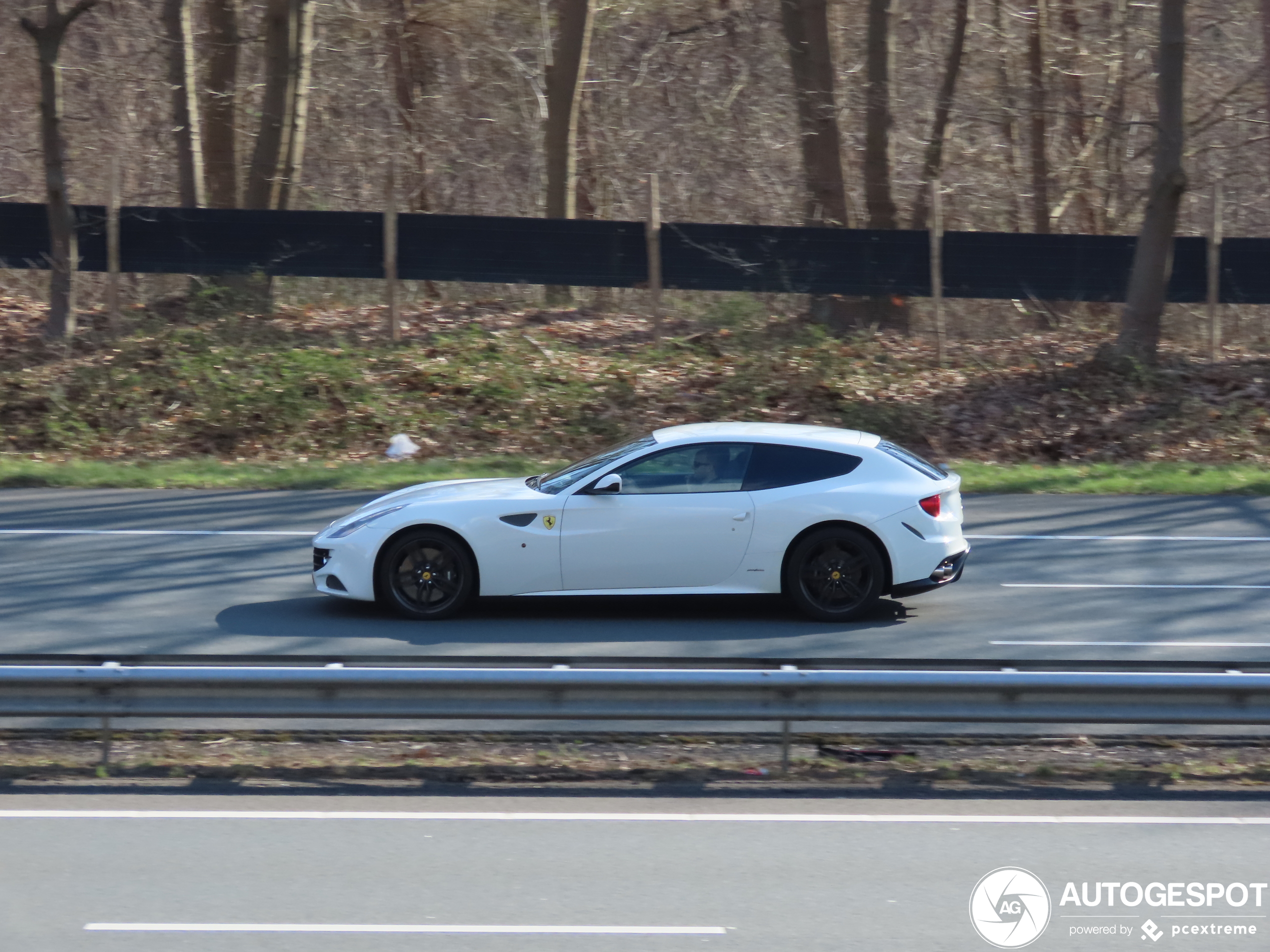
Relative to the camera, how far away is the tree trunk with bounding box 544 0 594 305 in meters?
23.9

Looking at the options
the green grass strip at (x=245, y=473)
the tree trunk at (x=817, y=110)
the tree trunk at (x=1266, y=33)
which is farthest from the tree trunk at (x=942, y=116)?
the green grass strip at (x=245, y=473)

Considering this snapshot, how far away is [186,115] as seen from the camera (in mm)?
22719

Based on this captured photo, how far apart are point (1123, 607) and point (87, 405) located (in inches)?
526

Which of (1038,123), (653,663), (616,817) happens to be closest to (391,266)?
(653,663)

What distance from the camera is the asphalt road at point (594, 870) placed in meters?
5.03

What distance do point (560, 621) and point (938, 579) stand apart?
2661mm

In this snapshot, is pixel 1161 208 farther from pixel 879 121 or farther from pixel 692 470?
pixel 692 470

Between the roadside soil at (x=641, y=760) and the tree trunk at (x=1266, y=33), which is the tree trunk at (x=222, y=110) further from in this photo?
the roadside soil at (x=641, y=760)

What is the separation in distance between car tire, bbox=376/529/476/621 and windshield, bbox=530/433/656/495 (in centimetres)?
76

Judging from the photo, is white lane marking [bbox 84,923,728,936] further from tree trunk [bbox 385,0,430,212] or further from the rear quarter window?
tree trunk [bbox 385,0,430,212]

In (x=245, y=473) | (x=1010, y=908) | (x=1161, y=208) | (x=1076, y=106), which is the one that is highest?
(x=1076, y=106)

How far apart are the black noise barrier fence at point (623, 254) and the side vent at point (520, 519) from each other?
38.4 ft

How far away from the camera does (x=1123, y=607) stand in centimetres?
1026

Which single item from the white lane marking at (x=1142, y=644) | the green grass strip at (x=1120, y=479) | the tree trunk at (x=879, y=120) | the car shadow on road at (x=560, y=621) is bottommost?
the white lane marking at (x=1142, y=644)
